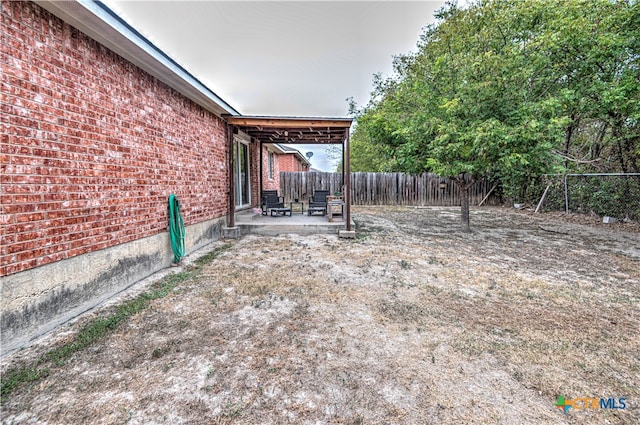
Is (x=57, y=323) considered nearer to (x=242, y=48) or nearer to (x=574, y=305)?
(x=574, y=305)

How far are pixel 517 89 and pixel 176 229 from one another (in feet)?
26.3

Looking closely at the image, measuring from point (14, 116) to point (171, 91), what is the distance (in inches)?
113

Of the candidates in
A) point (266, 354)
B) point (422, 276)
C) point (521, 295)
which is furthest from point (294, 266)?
point (521, 295)

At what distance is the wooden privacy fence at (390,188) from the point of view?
16.3 m

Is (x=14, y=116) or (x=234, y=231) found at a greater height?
(x=14, y=116)

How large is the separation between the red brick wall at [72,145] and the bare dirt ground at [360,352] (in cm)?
94

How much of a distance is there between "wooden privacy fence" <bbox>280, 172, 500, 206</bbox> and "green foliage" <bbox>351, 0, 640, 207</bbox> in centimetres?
782

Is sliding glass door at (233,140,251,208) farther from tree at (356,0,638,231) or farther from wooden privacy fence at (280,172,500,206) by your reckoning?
wooden privacy fence at (280,172,500,206)

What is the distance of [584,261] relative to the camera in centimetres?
520

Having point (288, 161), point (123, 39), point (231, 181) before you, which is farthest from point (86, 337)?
point (288, 161)

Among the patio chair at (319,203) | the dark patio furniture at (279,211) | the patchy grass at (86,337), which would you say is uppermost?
the patio chair at (319,203)

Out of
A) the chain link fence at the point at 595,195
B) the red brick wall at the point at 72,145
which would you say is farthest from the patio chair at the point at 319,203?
the chain link fence at the point at 595,195

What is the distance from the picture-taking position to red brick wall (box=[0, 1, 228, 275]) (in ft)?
7.91

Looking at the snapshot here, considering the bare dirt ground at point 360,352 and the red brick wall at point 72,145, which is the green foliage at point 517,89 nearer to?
the bare dirt ground at point 360,352
